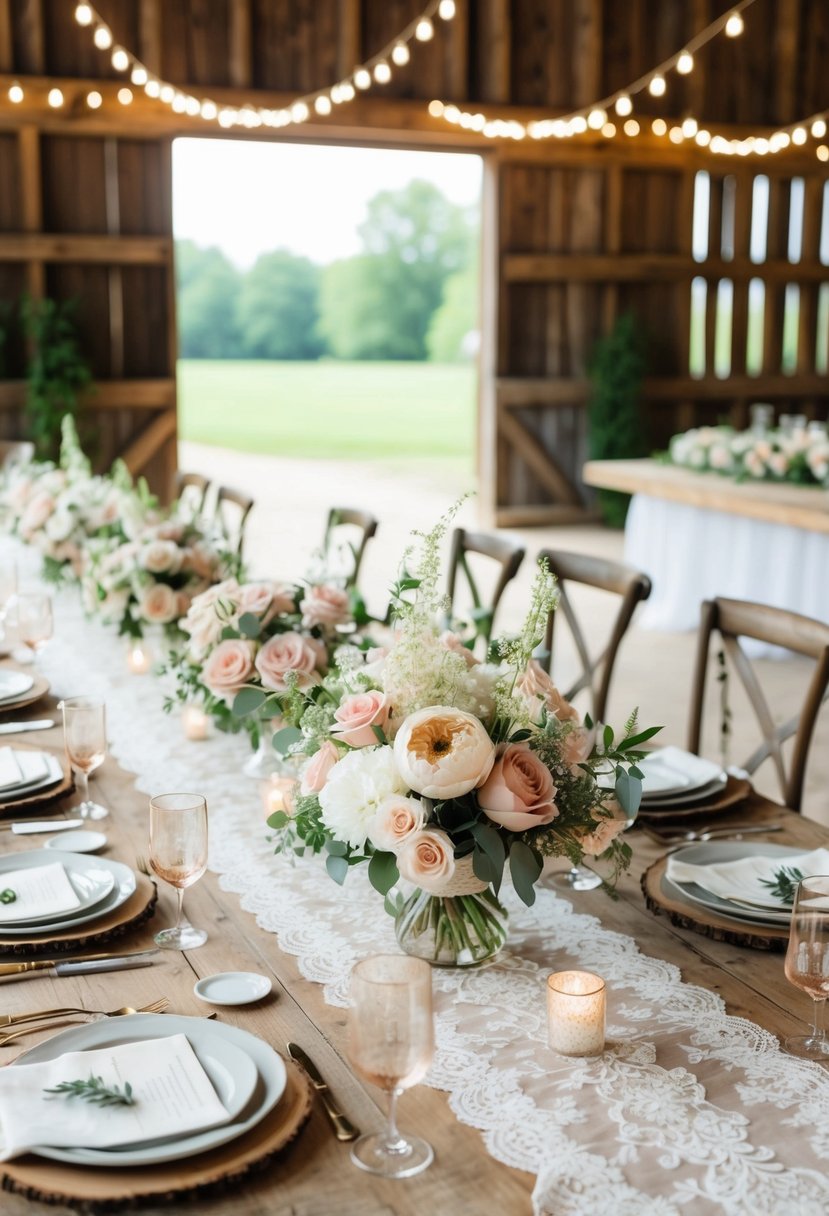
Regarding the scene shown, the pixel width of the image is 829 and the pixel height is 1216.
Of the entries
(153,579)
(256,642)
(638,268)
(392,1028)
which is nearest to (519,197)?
(638,268)

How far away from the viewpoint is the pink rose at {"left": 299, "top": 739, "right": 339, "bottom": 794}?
153cm

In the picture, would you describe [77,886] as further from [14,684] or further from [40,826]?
[14,684]

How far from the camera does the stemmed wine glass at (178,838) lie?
1520mm

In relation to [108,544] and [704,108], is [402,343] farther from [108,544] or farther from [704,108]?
[108,544]

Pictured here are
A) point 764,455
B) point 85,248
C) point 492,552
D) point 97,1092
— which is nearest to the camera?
point 97,1092

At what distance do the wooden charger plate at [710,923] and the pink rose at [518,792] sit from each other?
1.07 feet

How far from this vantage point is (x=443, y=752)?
4.69 feet

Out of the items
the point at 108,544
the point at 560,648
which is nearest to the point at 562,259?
the point at 560,648

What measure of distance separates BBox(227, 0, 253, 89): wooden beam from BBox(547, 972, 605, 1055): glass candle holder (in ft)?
26.3

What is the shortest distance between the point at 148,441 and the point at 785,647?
6.77 metres

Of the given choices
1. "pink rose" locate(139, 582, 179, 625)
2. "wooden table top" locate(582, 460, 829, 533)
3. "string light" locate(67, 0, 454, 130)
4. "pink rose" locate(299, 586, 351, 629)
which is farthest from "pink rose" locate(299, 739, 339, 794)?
"string light" locate(67, 0, 454, 130)

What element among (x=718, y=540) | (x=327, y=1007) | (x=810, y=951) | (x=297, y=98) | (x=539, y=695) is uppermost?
(x=297, y=98)

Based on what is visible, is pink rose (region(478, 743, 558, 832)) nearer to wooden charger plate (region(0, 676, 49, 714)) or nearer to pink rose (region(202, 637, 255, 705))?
pink rose (region(202, 637, 255, 705))

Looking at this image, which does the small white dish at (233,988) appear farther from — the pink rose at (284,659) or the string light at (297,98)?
the string light at (297,98)
